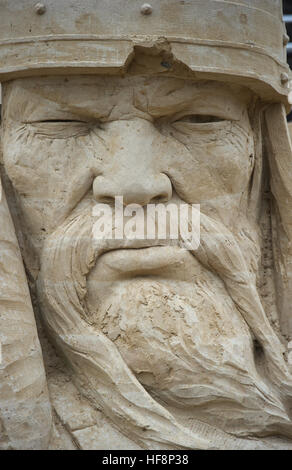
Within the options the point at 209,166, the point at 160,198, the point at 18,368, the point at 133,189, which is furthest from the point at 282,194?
the point at 18,368

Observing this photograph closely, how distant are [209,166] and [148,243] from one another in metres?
0.32

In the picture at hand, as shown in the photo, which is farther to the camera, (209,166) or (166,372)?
(209,166)

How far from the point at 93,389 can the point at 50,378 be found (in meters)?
0.16

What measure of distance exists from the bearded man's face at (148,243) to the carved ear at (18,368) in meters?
0.13

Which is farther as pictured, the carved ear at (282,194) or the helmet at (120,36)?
the carved ear at (282,194)

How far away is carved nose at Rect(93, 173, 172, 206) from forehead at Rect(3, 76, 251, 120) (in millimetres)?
195

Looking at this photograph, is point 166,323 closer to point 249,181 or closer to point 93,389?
point 93,389

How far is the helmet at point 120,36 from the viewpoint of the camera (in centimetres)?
258

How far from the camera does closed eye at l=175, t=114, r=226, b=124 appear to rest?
278 centimetres

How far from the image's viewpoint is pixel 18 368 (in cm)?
249

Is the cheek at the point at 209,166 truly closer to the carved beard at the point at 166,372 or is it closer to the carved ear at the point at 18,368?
the carved beard at the point at 166,372

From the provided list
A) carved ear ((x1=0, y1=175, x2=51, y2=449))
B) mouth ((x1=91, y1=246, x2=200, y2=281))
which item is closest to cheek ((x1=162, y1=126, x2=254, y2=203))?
mouth ((x1=91, y1=246, x2=200, y2=281))

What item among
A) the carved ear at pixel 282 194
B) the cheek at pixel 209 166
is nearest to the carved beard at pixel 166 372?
the cheek at pixel 209 166

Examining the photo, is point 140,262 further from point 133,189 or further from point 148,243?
point 133,189
